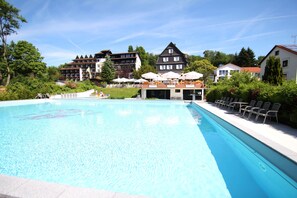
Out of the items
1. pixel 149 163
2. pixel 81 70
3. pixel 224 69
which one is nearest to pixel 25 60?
pixel 81 70

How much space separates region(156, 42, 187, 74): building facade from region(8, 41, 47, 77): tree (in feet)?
95.8

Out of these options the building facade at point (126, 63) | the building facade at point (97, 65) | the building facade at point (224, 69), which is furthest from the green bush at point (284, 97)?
the building facade at point (97, 65)

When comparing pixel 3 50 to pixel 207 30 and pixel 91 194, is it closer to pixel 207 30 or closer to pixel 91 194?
pixel 207 30

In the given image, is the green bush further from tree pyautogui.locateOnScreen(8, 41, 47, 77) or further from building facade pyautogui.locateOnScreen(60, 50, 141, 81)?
building facade pyautogui.locateOnScreen(60, 50, 141, 81)

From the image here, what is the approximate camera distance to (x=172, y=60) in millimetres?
47312

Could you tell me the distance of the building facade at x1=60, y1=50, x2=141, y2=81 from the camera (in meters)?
61.6

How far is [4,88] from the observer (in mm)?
25484

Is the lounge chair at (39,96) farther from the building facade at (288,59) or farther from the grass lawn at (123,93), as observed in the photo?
the building facade at (288,59)

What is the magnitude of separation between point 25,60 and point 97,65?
31.5 m

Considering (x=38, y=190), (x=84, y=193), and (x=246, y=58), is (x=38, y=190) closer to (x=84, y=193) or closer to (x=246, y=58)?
(x=84, y=193)

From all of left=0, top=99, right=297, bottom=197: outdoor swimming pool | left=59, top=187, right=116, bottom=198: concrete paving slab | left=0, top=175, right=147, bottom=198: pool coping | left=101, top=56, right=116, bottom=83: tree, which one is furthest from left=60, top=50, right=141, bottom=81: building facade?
left=59, top=187, right=116, bottom=198: concrete paving slab

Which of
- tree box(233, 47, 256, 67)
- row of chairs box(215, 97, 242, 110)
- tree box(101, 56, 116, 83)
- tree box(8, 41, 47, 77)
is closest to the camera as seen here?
row of chairs box(215, 97, 242, 110)

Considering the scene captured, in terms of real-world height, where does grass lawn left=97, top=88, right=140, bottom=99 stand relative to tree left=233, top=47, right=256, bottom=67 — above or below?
below

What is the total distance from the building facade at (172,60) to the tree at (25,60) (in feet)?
95.8
